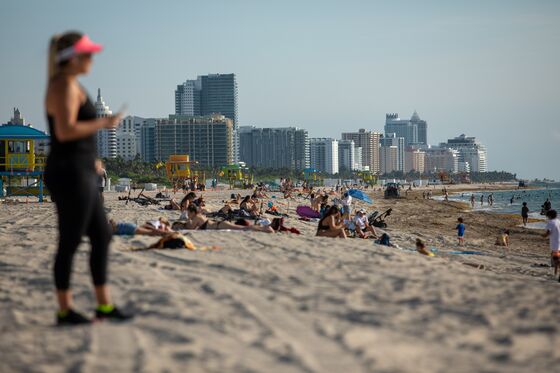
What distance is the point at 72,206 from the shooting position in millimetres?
3680

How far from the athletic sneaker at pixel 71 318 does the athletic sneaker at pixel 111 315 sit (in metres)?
0.08

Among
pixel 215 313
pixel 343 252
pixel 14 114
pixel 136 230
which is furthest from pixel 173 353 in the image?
pixel 14 114

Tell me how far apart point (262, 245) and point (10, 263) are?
289 centimetres

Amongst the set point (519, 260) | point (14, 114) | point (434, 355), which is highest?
point (14, 114)

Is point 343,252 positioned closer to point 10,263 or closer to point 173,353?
point 10,263

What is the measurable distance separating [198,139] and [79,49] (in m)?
153

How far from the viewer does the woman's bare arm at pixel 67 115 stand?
3.66 meters

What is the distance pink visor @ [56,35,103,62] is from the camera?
12.4 ft

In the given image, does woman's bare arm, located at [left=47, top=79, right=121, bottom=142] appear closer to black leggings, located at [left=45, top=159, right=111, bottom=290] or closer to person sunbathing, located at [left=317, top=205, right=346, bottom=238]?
black leggings, located at [left=45, top=159, right=111, bottom=290]

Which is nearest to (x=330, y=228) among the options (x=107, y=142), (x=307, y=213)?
(x=307, y=213)

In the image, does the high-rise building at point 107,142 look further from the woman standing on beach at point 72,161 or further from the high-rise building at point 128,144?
the woman standing on beach at point 72,161

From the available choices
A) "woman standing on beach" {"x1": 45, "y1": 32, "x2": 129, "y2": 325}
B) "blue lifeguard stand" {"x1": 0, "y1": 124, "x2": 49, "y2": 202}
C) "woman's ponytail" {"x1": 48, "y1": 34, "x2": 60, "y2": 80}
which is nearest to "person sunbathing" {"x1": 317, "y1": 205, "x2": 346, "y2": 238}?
"woman standing on beach" {"x1": 45, "y1": 32, "x2": 129, "y2": 325}

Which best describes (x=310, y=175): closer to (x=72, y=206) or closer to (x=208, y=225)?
(x=208, y=225)

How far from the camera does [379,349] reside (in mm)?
3531
